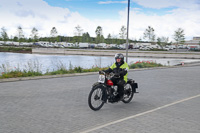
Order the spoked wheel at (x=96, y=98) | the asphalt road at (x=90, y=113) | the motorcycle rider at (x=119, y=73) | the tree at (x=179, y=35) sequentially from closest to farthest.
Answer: the asphalt road at (x=90, y=113) → the spoked wheel at (x=96, y=98) → the motorcycle rider at (x=119, y=73) → the tree at (x=179, y=35)

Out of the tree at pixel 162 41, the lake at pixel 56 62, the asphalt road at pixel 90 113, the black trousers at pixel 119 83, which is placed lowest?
the lake at pixel 56 62

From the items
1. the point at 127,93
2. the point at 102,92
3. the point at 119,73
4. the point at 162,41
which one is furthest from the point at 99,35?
the point at 102,92

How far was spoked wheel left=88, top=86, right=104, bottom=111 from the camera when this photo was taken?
6277 mm

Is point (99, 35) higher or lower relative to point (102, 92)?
higher

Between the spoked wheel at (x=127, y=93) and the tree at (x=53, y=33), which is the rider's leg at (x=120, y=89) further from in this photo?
the tree at (x=53, y=33)

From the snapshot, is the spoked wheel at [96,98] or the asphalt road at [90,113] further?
Answer: the spoked wheel at [96,98]

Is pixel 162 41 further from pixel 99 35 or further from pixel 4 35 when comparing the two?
pixel 4 35

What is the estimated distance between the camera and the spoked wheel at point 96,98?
628 centimetres

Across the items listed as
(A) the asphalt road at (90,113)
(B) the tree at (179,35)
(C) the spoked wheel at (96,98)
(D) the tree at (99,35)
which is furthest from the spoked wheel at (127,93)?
(D) the tree at (99,35)

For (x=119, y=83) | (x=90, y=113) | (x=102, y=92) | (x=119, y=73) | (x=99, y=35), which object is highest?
(x=99, y=35)

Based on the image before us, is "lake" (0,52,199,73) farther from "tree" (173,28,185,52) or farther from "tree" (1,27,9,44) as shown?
"tree" (1,27,9,44)

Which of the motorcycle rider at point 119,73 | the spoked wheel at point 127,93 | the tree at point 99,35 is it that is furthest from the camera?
the tree at point 99,35

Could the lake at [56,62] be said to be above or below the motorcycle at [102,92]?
below

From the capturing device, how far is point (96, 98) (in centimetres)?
644
